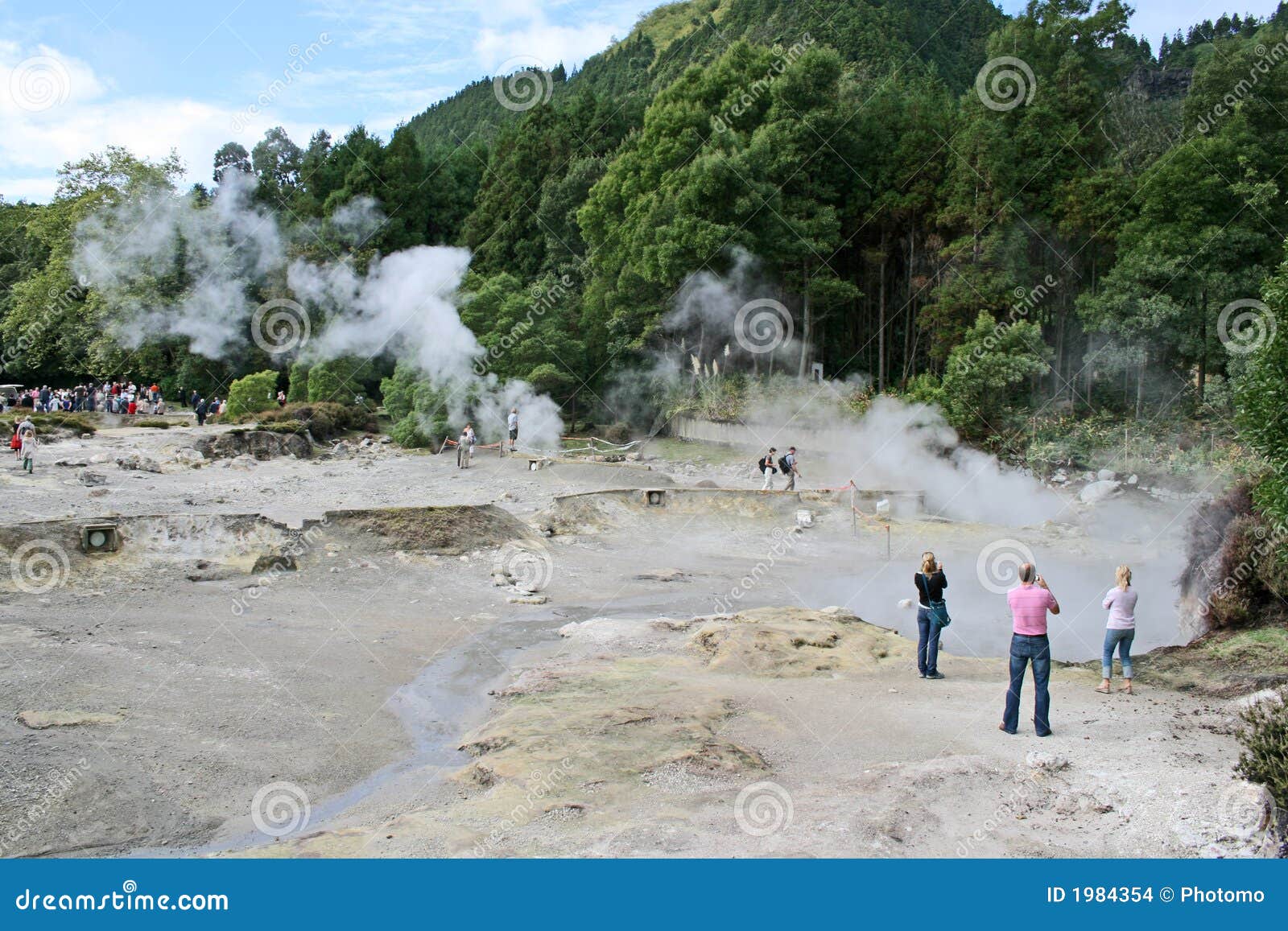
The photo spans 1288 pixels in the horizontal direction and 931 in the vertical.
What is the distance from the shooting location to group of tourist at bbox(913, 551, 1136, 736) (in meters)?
9.14

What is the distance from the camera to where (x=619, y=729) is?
32.0 ft

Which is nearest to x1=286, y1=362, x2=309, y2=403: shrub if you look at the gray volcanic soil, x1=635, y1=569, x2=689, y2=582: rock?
the gray volcanic soil

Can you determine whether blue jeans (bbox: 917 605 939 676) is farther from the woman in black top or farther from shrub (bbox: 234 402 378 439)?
shrub (bbox: 234 402 378 439)

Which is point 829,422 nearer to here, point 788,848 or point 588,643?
point 588,643

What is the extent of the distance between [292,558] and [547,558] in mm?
4651

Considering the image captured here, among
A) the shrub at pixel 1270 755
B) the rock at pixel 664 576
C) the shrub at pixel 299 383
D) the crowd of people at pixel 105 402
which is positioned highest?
the shrub at pixel 299 383

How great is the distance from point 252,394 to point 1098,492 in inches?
1241

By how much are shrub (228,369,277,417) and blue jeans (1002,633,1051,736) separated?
36120 mm

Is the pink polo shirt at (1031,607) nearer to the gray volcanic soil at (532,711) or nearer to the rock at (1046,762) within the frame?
the gray volcanic soil at (532,711)

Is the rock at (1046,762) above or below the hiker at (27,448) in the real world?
below

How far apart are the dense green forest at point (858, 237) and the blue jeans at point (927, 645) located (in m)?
14.7

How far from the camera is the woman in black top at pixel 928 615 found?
11391mm

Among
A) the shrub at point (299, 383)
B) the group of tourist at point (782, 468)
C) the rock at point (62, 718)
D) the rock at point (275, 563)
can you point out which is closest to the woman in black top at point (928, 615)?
the rock at point (62, 718)

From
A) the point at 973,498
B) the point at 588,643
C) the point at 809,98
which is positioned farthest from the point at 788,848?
the point at 809,98
